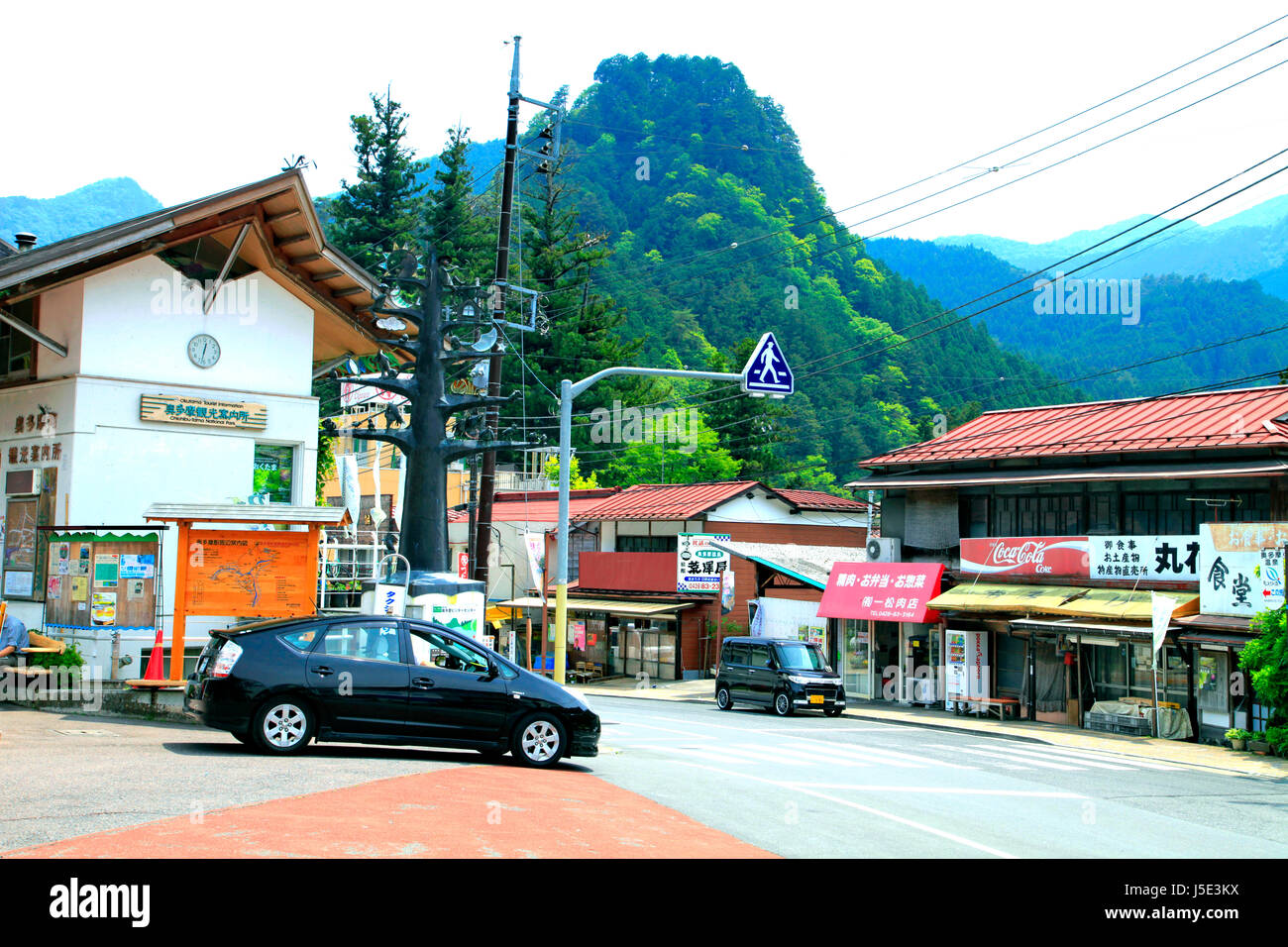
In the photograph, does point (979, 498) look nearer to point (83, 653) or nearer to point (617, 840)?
point (83, 653)

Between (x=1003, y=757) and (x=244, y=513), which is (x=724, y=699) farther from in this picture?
(x=244, y=513)

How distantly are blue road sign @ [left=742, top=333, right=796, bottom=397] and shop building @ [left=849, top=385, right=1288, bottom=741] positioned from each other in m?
10.9

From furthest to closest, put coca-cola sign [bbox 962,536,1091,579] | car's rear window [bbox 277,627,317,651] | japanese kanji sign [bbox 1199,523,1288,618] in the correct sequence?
1. coca-cola sign [bbox 962,536,1091,579]
2. japanese kanji sign [bbox 1199,523,1288,618]
3. car's rear window [bbox 277,627,317,651]

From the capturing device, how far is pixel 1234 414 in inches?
1086

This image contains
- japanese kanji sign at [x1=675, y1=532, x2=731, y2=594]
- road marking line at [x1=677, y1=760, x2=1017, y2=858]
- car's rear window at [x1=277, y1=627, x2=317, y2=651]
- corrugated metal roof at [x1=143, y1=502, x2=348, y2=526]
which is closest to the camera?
road marking line at [x1=677, y1=760, x2=1017, y2=858]

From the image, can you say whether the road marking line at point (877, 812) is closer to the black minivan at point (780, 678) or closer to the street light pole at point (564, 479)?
the street light pole at point (564, 479)

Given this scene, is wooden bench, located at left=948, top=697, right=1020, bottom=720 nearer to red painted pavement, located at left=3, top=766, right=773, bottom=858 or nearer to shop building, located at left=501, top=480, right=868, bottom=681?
→ shop building, located at left=501, top=480, right=868, bottom=681

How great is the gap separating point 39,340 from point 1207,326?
343 feet

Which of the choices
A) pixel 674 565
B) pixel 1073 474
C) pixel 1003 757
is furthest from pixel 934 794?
pixel 674 565

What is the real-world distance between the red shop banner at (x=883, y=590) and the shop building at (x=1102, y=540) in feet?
2.09

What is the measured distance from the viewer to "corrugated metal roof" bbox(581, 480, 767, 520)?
4362 cm

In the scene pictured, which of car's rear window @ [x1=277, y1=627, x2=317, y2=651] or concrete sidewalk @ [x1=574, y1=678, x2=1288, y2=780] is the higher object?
car's rear window @ [x1=277, y1=627, x2=317, y2=651]

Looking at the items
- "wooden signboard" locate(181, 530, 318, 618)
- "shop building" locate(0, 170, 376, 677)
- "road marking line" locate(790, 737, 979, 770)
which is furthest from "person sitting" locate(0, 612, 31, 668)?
"road marking line" locate(790, 737, 979, 770)

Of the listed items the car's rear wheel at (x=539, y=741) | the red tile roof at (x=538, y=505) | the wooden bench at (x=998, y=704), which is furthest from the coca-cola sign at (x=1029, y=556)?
the red tile roof at (x=538, y=505)
